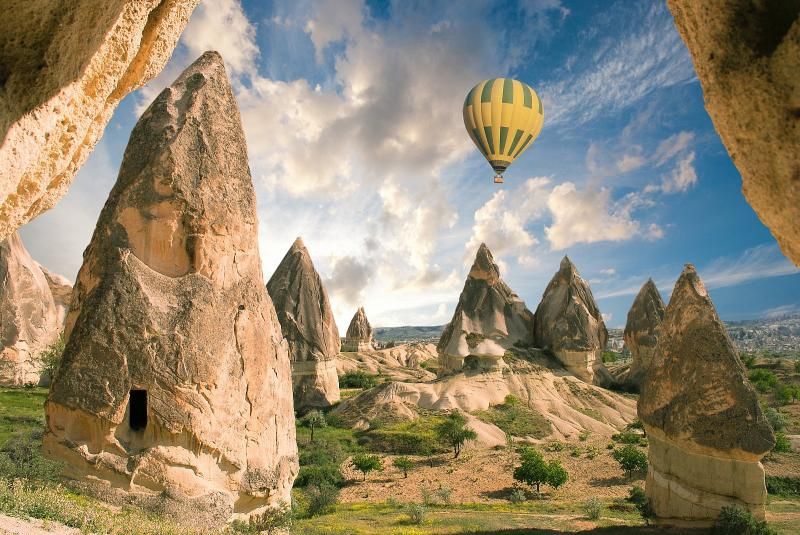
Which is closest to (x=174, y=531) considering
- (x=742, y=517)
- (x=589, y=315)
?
(x=742, y=517)

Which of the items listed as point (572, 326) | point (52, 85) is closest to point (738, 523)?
point (52, 85)

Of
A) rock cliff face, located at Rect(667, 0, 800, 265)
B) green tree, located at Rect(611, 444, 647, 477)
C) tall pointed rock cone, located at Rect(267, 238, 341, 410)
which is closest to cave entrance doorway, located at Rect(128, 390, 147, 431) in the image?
rock cliff face, located at Rect(667, 0, 800, 265)

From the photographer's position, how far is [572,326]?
33.7 m

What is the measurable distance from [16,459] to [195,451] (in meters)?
3.24

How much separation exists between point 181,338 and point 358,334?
4979 centimetres

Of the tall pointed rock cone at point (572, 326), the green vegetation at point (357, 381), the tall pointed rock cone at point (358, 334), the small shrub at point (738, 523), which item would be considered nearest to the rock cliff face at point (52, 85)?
the small shrub at point (738, 523)

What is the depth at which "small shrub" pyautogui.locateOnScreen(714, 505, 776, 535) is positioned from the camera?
9.02 metres

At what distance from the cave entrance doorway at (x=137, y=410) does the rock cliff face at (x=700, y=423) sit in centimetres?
872

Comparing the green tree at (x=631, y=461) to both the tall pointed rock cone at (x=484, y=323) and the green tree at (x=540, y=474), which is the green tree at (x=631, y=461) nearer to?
the green tree at (x=540, y=474)

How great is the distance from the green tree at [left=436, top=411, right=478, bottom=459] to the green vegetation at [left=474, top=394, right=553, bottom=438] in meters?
2.67

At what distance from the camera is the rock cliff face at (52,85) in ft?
8.43

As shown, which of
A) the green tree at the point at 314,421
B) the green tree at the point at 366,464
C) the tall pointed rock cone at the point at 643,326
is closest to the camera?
the green tree at the point at 366,464

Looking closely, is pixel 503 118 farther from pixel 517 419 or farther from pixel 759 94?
pixel 759 94

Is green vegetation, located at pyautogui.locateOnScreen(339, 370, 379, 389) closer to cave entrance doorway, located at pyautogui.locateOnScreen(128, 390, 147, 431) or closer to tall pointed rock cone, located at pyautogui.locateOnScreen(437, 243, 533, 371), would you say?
tall pointed rock cone, located at pyautogui.locateOnScreen(437, 243, 533, 371)
